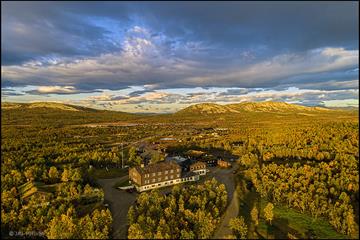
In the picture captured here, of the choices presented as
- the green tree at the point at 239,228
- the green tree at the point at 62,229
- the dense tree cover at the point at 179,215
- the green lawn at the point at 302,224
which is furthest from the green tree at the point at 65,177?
the green lawn at the point at 302,224

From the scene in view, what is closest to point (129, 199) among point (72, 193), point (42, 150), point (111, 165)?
point (72, 193)

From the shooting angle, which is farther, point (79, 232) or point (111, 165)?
point (111, 165)

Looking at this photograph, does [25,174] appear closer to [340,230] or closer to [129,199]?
[129,199]

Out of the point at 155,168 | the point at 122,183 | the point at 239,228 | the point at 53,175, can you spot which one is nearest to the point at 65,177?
the point at 53,175

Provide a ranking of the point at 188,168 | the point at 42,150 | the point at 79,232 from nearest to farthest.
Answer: the point at 79,232, the point at 188,168, the point at 42,150

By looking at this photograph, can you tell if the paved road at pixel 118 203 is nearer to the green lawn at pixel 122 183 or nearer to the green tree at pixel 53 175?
the green lawn at pixel 122 183

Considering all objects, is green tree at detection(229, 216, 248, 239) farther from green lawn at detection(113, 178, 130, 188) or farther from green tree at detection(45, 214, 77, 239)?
green lawn at detection(113, 178, 130, 188)

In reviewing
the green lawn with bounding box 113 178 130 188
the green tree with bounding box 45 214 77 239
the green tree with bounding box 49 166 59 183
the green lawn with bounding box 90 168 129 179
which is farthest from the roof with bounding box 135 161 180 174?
the green tree with bounding box 45 214 77 239
